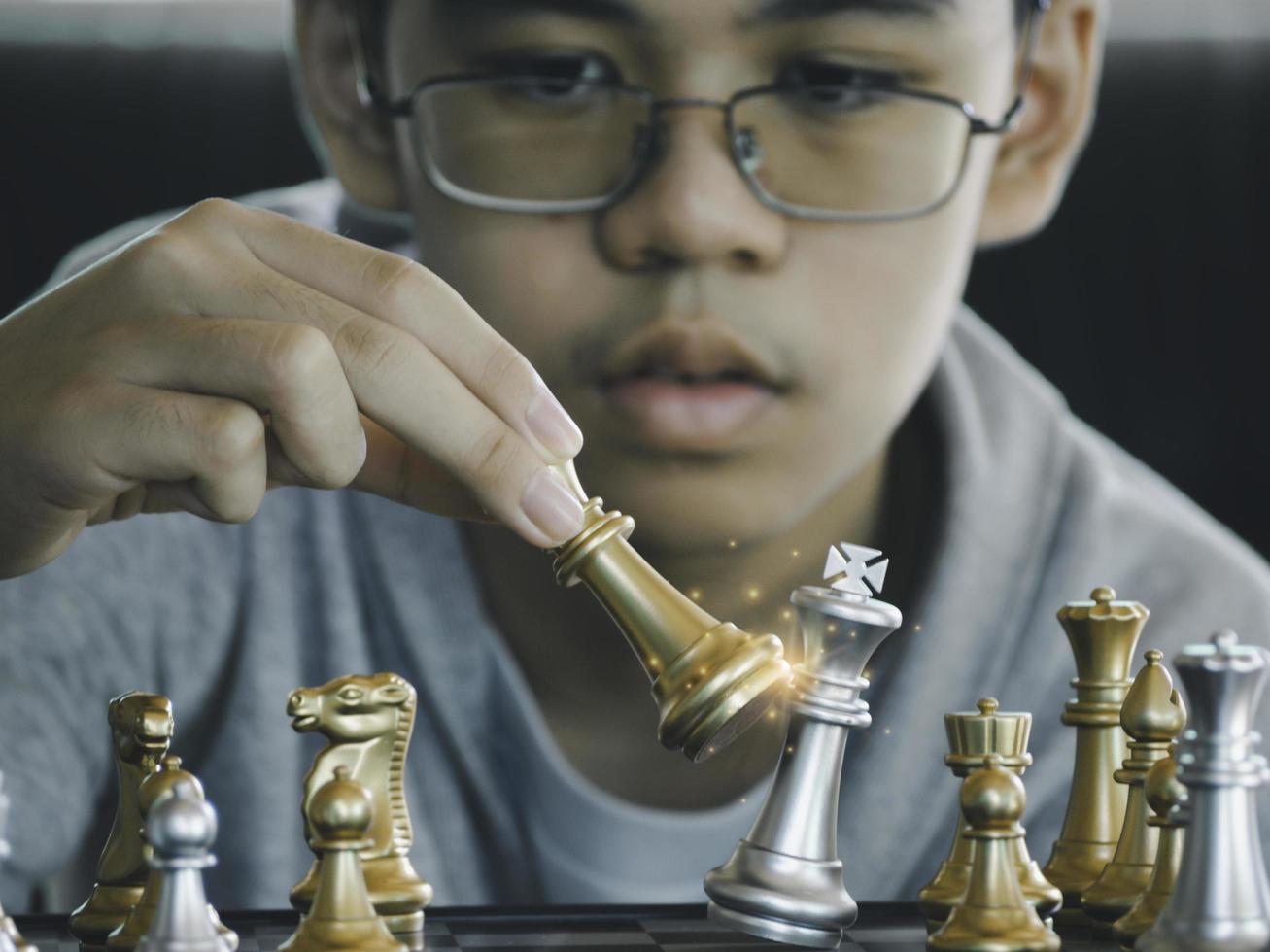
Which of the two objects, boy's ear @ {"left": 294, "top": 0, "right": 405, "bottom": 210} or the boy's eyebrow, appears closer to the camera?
the boy's eyebrow

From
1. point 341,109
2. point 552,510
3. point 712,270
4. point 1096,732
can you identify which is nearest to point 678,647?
point 552,510

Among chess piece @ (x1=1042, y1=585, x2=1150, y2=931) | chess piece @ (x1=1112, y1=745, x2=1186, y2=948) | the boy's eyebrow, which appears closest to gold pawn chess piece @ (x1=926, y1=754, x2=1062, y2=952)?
chess piece @ (x1=1112, y1=745, x2=1186, y2=948)

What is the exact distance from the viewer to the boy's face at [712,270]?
4.58 ft

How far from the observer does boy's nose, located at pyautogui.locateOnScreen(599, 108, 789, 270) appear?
1376 millimetres

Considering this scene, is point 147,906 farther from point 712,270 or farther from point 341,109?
point 341,109

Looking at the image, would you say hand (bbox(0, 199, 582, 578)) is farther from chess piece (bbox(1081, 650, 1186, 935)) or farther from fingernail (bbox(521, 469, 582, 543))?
chess piece (bbox(1081, 650, 1186, 935))

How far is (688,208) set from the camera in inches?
54.2

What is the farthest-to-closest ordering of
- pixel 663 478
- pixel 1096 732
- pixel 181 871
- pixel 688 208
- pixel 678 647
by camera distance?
1. pixel 663 478
2. pixel 688 208
3. pixel 1096 732
4. pixel 678 647
5. pixel 181 871

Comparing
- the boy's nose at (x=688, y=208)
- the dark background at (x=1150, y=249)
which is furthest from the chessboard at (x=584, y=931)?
the dark background at (x=1150, y=249)

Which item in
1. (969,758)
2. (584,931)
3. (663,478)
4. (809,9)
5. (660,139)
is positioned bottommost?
(584,931)

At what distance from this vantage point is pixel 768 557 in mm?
1545

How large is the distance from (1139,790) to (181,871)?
0.53m

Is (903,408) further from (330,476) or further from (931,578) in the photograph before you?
(330,476)

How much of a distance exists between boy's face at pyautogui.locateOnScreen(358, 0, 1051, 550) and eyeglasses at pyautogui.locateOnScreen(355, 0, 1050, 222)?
0.05 ft
